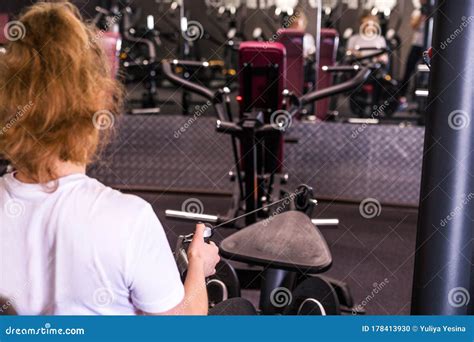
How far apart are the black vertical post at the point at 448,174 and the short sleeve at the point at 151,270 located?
2.51 feet

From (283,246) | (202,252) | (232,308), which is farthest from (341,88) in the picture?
(202,252)

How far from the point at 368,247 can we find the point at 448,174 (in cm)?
243

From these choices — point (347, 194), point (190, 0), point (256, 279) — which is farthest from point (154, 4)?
point (256, 279)

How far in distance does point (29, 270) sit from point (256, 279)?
214 cm

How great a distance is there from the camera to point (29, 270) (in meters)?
1.09

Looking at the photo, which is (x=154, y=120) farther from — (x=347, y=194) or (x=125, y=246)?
(x=125, y=246)

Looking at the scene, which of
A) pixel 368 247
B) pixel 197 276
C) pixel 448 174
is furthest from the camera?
pixel 368 247

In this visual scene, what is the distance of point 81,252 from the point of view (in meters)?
1.04

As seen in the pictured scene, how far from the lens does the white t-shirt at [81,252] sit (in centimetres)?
104

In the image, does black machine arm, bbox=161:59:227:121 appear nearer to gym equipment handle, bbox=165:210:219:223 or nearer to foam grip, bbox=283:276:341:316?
gym equipment handle, bbox=165:210:219:223

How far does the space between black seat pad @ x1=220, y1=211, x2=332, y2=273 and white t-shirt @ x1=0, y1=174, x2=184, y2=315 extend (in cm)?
52

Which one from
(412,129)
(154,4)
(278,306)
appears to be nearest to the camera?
(278,306)

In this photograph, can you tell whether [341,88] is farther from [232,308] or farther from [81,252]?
[81,252]

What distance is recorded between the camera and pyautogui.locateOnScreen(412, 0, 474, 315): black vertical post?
147 cm
